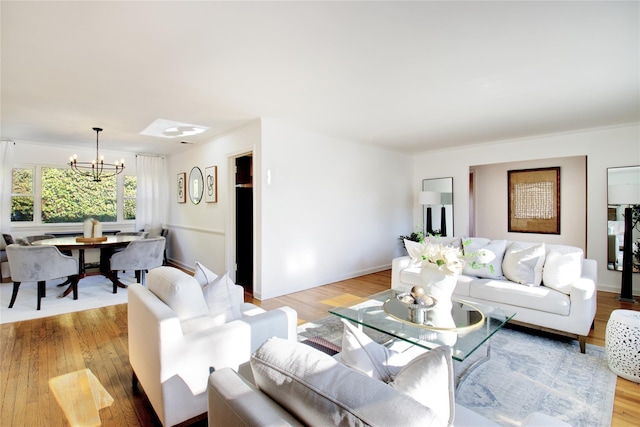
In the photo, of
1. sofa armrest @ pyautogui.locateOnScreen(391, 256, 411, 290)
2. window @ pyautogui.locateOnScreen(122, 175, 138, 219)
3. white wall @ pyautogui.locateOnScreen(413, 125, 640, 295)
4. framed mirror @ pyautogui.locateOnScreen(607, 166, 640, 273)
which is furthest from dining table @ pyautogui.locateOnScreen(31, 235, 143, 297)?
framed mirror @ pyautogui.locateOnScreen(607, 166, 640, 273)

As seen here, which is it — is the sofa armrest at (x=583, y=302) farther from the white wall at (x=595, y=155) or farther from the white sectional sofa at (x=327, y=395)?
the white wall at (x=595, y=155)

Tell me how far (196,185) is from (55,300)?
8.79 ft

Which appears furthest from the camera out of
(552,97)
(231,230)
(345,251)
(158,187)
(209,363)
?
(158,187)

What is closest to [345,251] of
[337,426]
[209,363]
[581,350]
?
[581,350]

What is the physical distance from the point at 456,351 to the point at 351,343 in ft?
3.28

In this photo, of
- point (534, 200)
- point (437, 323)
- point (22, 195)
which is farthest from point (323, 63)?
point (22, 195)

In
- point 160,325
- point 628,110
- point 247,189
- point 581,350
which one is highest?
point 628,110

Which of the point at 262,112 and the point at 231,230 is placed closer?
the point at 262,112

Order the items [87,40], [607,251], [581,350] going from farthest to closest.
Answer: [607,251]
[581,350]
[87,40]

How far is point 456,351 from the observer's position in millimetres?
1805

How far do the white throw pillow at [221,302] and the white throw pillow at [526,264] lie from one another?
281cm

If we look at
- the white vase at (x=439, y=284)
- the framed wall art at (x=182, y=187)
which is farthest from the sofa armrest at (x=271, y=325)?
the framed wall art at (x=182, y=187)

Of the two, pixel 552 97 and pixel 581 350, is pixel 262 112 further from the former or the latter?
pixel 581 350

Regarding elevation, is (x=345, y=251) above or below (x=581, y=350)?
above
